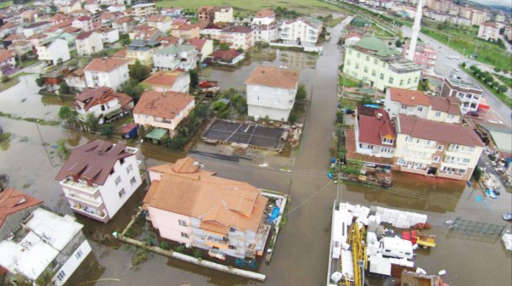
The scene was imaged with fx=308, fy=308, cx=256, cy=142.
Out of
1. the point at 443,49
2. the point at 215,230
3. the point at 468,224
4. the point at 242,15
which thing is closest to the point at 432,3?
the point at 443,49

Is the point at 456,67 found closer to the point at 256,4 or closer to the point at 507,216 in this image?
the point at 507,216

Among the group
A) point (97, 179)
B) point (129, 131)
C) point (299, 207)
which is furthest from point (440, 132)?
point (129, 131)

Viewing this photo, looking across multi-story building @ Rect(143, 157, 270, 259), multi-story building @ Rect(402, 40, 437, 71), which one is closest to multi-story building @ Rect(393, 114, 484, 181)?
multi-story building @ Rect(143, 157, 270, 259)

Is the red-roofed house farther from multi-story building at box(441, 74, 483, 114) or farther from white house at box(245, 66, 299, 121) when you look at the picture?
multi-story building at box(441, 74, 483, 114)

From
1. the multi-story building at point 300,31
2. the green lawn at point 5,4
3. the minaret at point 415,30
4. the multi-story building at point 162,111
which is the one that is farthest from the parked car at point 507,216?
the green lawn at point 5,4

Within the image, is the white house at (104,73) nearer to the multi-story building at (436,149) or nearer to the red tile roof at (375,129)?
the red tile roof at (375,129)

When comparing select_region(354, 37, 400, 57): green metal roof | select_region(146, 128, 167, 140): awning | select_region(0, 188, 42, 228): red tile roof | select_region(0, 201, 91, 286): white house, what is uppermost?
select_region(354, 37, 400, 57): green metal roof
